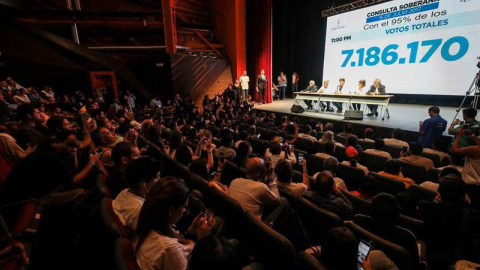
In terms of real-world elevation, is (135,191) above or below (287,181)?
above

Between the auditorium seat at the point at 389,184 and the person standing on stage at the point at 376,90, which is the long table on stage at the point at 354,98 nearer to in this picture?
the person standing on stage at the point at 376,90

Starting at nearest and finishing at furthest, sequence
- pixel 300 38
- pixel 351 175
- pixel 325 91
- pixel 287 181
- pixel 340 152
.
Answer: pixel 287 181 → pixel 351 175 → pixel 340 152 → pixel 325 91 → pixel 300 38

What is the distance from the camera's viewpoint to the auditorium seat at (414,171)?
2.75m

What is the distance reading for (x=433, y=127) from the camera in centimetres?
407

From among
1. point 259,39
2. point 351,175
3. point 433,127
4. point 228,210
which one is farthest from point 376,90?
point 228,210

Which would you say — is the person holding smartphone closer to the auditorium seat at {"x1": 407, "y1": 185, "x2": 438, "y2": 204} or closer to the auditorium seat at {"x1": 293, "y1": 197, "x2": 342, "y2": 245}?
the auditorium seat at {"x1": 293, "y1": 197, "x2": 342, "y2": 245}

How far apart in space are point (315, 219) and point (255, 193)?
18.9 inches

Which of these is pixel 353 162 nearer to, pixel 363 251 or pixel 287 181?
pixel 287 181

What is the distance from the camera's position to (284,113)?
7801 mm

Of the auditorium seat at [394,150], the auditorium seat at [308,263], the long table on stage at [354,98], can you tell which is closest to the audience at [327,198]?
the auditorium seat at [308,263]

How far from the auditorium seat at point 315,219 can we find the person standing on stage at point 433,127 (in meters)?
3.68

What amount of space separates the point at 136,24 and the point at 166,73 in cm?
429

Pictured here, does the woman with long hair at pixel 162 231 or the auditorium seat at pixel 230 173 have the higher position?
the woman with long hair at pixel 162 231

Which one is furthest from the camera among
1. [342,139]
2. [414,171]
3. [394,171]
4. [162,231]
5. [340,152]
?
[342,139]
